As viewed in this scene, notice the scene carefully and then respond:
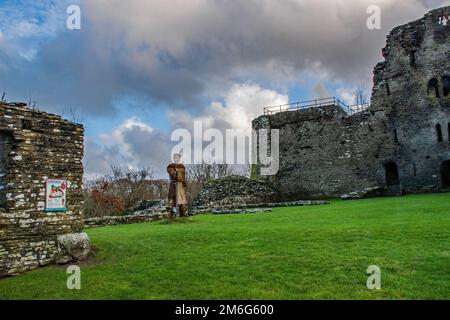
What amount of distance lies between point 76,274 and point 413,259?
7486 millimetres

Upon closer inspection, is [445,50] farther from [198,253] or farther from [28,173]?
[28,173]

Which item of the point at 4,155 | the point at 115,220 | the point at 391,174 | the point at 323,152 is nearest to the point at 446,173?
the point at 391,174

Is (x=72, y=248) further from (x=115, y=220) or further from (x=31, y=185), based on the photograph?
(x=115, y=220)

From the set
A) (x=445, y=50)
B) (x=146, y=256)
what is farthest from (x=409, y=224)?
(x=445, y=50)

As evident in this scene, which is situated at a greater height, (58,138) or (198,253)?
(58,138)

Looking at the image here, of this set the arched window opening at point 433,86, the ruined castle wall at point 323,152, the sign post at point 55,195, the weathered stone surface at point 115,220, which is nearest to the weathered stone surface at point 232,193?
the ruined castle wall at point 323,152

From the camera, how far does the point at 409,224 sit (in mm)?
10977

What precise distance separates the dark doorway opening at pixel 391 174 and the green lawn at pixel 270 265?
713 inches

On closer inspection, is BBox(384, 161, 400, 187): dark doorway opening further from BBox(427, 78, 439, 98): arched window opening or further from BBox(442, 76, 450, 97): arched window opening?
BBox(442, 76, 450, 97): arched window opening

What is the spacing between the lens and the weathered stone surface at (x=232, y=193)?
97.6 feet

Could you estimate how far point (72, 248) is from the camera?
1055 cm

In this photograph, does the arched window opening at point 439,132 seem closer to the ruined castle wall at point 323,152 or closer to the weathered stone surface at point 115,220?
the ruined castle wall at point 323,152

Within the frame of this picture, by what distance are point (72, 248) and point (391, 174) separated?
25652 mm

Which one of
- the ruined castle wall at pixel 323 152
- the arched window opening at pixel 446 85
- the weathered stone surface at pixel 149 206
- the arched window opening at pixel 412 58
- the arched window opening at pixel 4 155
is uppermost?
the arched window opening at pixel 412 58
